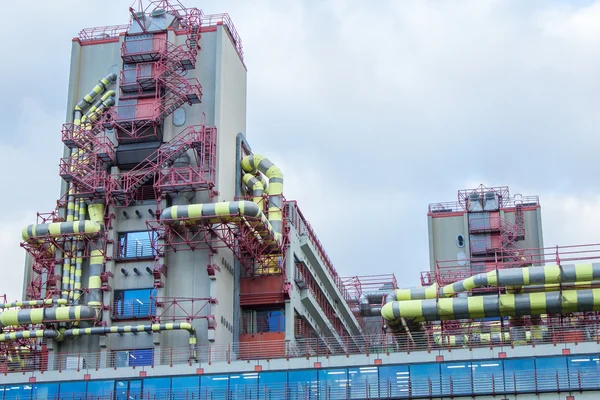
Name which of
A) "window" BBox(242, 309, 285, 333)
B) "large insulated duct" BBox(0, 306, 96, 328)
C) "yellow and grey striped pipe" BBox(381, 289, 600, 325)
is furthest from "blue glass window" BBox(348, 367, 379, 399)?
"large insulated duct" BBox(0, 306, 96, 328)

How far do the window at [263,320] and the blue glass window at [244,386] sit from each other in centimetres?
1441

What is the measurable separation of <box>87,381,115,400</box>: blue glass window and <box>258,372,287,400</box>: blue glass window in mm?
11173

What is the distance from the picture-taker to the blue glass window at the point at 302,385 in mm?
82438

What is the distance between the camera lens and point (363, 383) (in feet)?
269

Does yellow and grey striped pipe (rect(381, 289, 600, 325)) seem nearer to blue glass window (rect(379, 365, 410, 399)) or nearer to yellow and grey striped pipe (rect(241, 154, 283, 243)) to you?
blue glass window (rect(379, 365, 410, 399))

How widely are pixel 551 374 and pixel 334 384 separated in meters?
15.1

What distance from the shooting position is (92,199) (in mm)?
97500

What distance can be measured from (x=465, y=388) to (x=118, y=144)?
122 feet

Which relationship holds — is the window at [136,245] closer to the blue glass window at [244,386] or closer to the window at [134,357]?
the window at [134,357]

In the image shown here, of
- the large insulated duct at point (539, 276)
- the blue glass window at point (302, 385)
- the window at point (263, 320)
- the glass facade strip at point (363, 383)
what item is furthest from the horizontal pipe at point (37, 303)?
the large insulated duct at point (539, 276)

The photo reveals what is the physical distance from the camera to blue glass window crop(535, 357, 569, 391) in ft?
258

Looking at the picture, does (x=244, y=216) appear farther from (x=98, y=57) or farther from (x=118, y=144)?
(x=98, y=57)

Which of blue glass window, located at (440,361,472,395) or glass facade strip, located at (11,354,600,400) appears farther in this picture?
blue glass window, located at (440,361,472,395)

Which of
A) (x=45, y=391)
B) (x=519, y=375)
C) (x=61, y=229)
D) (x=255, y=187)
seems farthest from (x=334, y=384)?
(x=61, y=229)
